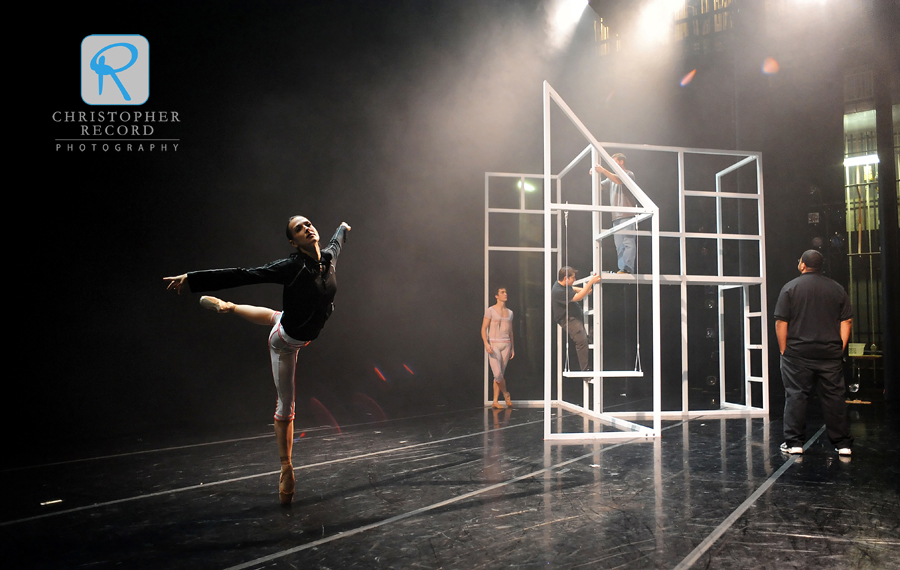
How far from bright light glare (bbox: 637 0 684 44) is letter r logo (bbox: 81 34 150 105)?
7.07 meters

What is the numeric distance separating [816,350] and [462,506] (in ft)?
Result: 9.84

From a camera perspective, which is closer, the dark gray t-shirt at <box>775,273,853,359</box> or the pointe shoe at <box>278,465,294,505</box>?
the pointe shoe at <box>278,465,294,505</box>

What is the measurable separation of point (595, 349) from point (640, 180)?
413 cm

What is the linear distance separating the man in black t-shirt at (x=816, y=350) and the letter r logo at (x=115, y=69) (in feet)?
20.7

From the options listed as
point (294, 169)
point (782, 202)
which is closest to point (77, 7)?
point (294, 169)

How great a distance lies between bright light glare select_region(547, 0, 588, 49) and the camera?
811cm

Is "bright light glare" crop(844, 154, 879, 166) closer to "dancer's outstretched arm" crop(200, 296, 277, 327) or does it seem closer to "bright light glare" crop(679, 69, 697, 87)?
"bright light glare" crop(679, 69, 697, 87)

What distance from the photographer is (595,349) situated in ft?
18.1

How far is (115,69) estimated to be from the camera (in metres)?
5.51

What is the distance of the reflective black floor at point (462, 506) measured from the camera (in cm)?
228

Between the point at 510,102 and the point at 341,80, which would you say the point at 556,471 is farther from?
the point at 510,102

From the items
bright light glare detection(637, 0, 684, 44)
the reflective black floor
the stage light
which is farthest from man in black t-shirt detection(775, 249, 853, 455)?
bright light glare detection(637, 0, 684, 44)

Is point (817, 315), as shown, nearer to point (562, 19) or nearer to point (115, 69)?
point (562, 19)

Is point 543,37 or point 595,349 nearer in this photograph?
point 595,349
